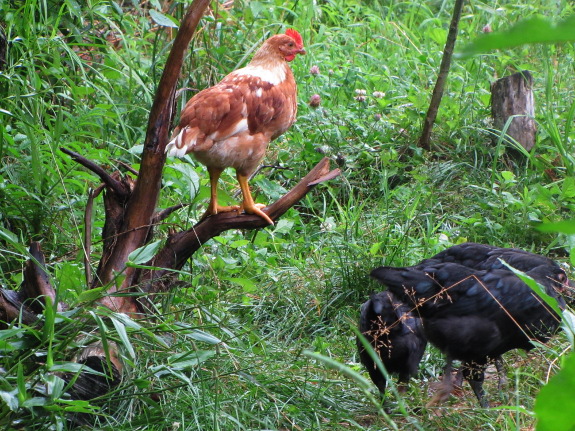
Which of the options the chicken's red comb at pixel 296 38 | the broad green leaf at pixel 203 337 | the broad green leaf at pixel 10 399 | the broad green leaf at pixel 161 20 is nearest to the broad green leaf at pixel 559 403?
the broad green leaf at pixel 10 399

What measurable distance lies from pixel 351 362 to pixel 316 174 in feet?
3.14

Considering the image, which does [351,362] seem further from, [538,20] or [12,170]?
[538,20]

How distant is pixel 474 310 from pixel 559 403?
2804mm

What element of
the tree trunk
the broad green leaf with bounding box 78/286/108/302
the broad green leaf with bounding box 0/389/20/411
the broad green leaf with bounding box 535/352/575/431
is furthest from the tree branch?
the broad green leaf with bounding box 535/352/575/431

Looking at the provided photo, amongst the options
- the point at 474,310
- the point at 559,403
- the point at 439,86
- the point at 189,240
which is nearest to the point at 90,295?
the point at 189,240

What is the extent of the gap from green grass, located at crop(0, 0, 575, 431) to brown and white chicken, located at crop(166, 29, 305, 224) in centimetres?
22

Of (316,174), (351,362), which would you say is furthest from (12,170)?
(351,362)

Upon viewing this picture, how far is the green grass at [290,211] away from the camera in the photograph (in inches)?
109

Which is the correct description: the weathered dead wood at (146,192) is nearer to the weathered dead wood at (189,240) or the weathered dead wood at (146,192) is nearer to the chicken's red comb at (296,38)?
the weathered dead wood at (189,240)

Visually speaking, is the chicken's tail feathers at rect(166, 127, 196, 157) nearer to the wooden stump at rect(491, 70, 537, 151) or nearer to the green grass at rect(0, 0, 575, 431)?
the green grass at rect(0, 0, 575, 431)

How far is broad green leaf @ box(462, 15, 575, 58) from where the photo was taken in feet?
1.51

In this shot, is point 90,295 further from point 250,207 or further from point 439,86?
point 439,86

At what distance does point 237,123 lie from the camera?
338cm

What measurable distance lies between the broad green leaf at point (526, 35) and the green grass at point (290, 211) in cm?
154
